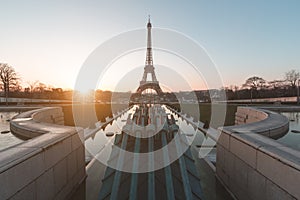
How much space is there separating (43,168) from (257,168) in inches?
109

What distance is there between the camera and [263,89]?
46500 millimetres

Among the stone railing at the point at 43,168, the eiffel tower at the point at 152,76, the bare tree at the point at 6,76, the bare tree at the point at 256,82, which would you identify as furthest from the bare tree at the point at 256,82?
the stone railing at the point at 43,168

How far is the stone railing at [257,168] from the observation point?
2041mm

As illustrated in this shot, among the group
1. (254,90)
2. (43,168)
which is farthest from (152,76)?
(43,168)

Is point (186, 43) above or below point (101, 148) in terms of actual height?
above

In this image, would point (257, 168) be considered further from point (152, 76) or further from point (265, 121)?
point (152, 76)

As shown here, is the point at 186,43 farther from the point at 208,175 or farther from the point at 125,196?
the point at 125,196

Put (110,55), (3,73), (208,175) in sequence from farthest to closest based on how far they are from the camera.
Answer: (3,73), (110,55), (208,175)

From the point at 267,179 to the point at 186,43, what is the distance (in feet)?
30.8

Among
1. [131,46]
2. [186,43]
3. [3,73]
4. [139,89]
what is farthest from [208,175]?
[139,89]

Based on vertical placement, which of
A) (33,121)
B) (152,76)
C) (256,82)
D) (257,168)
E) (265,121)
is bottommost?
(257,168)

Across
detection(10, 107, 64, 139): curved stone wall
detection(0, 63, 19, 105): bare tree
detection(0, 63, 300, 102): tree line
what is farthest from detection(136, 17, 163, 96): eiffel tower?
detection(10, 107, 64, 139): curved stone wall

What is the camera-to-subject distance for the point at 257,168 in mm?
2580

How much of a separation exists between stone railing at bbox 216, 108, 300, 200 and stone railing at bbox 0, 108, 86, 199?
2734 millimetres
